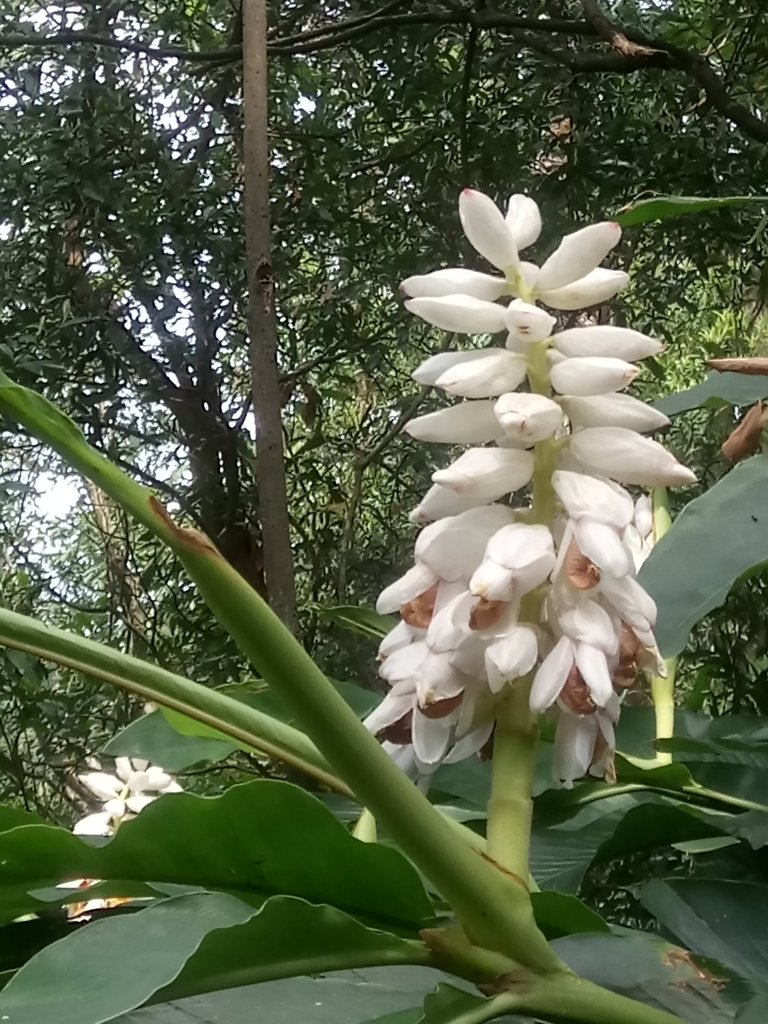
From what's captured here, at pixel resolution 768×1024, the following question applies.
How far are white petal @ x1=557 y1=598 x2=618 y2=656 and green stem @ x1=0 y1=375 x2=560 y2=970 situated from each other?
0.19ft

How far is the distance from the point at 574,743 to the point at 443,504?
72mm

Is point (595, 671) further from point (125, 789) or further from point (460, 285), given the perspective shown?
point (125, 789)

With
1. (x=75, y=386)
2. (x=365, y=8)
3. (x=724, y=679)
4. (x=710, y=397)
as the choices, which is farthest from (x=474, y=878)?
(x=365, y=8)

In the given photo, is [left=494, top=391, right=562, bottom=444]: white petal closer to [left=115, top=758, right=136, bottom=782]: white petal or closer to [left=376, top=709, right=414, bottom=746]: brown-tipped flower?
[left=376, top=709, right=414, bottom=746]: brown-tipped flower

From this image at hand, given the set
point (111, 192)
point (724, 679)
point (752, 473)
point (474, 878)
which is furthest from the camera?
point (111, 192)

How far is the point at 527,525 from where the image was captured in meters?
0.26

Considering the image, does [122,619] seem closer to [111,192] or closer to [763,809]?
[111,192]

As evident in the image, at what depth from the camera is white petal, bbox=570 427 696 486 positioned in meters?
0.26

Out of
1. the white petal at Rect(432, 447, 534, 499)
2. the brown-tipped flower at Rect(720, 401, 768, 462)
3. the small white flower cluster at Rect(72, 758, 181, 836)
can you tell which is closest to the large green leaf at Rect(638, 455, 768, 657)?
the brown-tipped flower at Rect(720, 401, 768, 462)

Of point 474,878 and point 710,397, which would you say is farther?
point 710,397

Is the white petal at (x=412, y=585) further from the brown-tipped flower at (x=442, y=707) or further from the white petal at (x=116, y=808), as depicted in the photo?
the white petal at (x=116, y=808)

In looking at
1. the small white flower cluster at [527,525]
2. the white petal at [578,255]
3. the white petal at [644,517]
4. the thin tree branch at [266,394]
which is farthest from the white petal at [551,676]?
the thin tree branch at [266,394]

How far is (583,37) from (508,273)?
104 centimetres

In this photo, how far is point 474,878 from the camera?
199 mm
